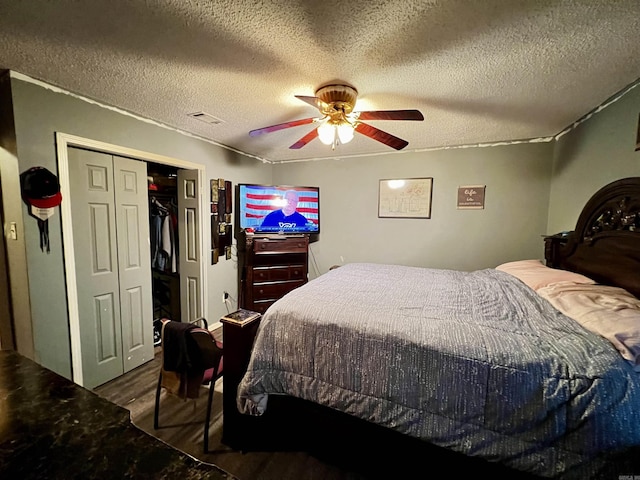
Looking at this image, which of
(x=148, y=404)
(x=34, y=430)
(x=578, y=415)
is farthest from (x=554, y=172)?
(x=148, y=404)

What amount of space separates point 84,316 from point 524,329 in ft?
9.65

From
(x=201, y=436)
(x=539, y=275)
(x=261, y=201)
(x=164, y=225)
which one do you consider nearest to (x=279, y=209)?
(x=261, y=201)

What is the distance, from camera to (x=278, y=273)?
3354mm

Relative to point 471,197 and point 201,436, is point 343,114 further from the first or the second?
point 201,436

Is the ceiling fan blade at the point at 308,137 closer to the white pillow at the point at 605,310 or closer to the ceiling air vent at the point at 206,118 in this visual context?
the ceiling air vent at the point at 206,118

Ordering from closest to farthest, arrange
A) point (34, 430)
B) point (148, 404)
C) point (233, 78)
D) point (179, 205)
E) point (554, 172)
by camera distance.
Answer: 1. point (34, 430)
2. point (233, 78)
3. point (148, 404)
4. point (554, 172)
5. point (179, 205)

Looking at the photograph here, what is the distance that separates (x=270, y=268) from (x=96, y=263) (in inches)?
67.2

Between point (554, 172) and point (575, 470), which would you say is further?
point (554, 172)

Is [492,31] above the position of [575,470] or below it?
above

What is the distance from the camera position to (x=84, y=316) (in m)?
2.01

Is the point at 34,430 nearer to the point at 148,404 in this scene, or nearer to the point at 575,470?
the point at 575,470

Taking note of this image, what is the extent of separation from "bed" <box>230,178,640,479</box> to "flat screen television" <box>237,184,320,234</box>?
1.86m

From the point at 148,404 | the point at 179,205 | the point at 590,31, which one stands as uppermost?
the point at 590,31

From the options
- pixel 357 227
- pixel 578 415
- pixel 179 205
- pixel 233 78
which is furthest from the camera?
pixel 357 227
